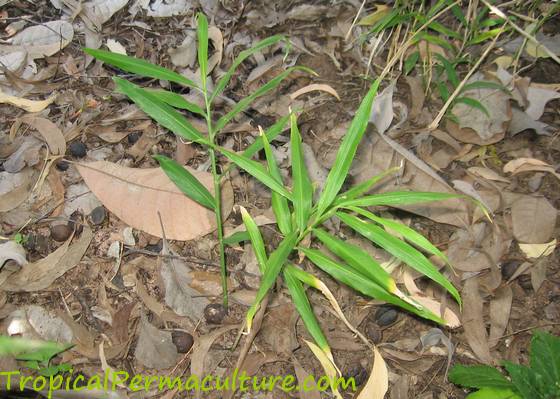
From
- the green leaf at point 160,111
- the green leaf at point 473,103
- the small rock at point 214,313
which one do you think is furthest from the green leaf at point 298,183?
the green leaf at point 473,103

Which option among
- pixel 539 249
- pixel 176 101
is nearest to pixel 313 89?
pixel 176 101

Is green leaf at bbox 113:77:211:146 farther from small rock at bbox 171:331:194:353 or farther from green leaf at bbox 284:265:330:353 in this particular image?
small rock at bbox 171:331:194:353

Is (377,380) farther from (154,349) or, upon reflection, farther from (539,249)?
(539,249)

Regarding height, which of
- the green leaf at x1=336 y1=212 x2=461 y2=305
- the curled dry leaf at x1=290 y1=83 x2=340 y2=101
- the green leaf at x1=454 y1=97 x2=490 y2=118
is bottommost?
the curled dry leaf at x1=290 y1=83 x2=340 y2=101

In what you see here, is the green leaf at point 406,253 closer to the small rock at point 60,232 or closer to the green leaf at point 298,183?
the green leaf at point 298,183

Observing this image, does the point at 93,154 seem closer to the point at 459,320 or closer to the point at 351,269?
the point at 351,269

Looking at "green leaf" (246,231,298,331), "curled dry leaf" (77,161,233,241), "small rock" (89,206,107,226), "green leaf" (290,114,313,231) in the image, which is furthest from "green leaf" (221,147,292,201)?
"small rock" (89,206,107,226)

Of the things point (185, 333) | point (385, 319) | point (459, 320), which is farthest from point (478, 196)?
point (185, 333)
